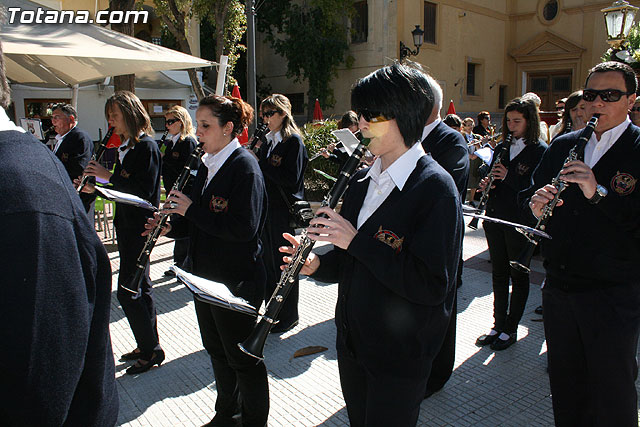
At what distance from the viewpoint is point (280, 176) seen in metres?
4.71

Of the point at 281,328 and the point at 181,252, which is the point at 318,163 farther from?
the point at 281,328

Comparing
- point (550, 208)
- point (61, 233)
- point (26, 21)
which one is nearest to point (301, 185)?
point (550, 208)

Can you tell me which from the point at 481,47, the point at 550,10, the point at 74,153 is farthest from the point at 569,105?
the point at 550,10

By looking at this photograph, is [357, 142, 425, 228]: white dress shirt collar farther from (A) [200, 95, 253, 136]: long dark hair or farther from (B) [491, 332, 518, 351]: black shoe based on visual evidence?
(B) [491, 332, 518, 351]: black shoe

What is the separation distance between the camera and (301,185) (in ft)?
16.2

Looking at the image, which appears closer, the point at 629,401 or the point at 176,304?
the point at 629,401

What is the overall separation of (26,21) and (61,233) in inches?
277

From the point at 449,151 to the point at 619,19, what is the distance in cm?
616

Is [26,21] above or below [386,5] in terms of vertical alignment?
below

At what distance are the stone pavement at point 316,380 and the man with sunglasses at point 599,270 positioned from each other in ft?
2.67

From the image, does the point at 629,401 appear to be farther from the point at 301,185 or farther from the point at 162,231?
the point at 301,185

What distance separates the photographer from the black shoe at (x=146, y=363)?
12.8 ft

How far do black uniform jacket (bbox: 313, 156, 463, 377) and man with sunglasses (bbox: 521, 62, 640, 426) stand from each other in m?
0.88

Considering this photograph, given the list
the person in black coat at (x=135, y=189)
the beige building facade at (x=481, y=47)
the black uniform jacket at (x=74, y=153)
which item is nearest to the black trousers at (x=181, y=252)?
the black uniform jacket at (x=74, y=153)
